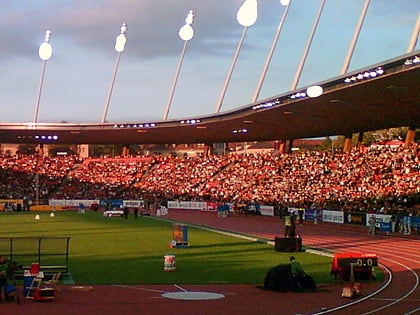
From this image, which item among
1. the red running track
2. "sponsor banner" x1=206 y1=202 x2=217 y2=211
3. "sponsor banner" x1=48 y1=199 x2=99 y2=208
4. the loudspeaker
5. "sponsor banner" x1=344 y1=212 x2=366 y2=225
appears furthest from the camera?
"sponsor banner" x1=48 y1=199 x2=99 y2=208

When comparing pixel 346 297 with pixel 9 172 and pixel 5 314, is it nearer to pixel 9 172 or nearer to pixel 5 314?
pixel 5 314

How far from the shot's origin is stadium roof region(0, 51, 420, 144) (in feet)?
137

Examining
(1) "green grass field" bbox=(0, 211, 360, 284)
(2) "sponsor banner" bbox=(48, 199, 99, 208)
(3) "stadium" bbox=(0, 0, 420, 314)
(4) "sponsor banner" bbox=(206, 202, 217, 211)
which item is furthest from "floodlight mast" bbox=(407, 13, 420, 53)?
(2) "sponsor banner" bbox=(48, 199, 99, 208)

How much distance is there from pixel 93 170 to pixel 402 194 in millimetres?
53655

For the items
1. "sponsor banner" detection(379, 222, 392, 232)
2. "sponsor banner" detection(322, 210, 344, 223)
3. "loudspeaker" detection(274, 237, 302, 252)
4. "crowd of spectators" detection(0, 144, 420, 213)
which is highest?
"crowd of spectators" detection(0, 144, 420, 213)

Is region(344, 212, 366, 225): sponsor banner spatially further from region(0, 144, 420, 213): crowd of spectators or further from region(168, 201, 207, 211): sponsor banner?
region(168, 201, 207, 211): sponsor banner

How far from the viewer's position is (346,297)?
62.8 ft

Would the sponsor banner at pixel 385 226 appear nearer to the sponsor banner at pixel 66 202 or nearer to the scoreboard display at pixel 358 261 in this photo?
the scoreboard display at pixel 358 261

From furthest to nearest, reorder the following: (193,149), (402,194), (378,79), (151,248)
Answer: (193,149), (402,194), (378,79), (151,248)

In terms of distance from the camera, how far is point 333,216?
54375mm

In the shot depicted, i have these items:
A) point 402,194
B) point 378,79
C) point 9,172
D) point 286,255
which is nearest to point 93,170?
point 9,172

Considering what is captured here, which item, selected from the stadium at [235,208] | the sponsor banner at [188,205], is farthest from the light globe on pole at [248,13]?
the sponsor banner at [188,205]

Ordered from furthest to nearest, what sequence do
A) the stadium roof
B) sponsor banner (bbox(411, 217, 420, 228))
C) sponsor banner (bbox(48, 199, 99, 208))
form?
sponsor banner (bbox(48, 199, 99, 208)) → sponsor banner (bbox(411, 217, 420, 228)) → the stadium roof

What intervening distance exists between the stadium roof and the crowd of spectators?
291 cm
